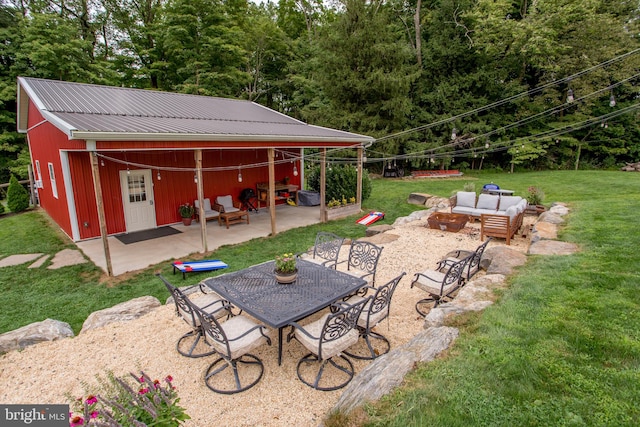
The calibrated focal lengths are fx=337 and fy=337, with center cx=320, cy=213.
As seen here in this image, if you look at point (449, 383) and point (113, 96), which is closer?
point (449, 383)

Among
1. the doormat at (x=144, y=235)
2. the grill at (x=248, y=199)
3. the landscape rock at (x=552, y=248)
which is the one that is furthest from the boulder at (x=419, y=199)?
the doormat at (x=144, y=235)

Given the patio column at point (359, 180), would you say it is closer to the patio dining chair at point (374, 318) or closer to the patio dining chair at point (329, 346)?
the patio dining chair at point (374, 318)

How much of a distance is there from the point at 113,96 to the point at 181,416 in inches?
421

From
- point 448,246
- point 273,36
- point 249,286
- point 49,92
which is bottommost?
point 448,246

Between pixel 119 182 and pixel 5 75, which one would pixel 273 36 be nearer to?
pixel 5 75

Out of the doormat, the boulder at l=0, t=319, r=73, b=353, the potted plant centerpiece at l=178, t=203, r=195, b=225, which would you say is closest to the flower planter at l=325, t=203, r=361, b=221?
the potted plant centerpiece at l=178, t=203, r=195, b=225

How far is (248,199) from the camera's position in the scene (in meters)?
11.9

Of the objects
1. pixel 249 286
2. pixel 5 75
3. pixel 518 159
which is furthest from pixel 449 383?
pixel 5 75

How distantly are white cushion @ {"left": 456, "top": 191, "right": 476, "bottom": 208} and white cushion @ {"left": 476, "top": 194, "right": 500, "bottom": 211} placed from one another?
0.16 metres


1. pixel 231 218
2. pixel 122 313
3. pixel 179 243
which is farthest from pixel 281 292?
pixel 231 218

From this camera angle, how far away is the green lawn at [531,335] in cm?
228

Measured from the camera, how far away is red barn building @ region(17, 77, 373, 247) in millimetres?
6934

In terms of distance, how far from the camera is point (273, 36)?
78.4ft

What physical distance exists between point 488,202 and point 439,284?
20.1 feet
